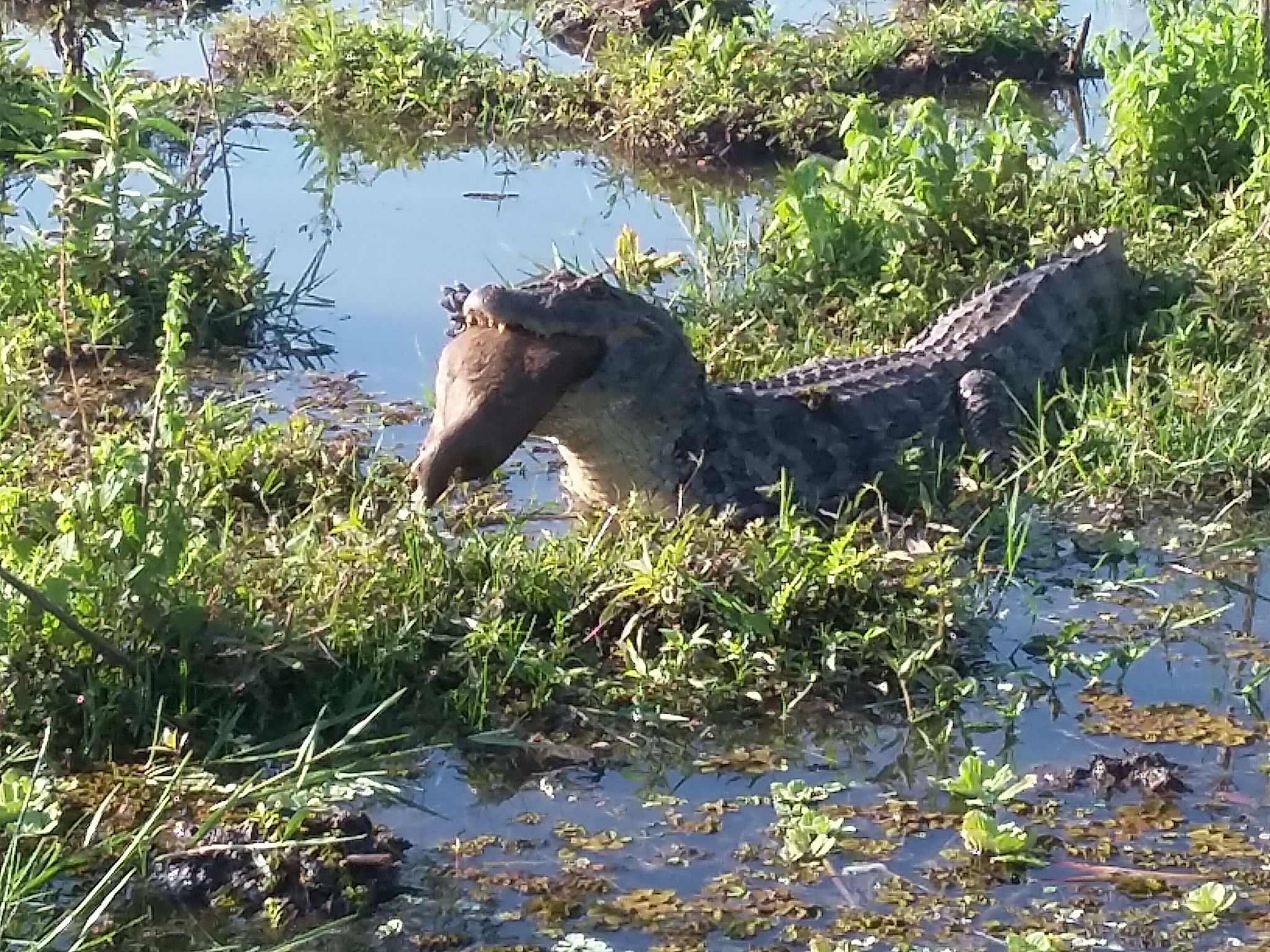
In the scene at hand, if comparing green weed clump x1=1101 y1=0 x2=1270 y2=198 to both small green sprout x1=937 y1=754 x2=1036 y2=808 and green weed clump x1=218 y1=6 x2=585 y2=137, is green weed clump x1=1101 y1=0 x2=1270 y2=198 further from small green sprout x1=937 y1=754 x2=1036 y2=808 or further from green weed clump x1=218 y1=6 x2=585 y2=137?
small green sprout x1=937 y1=754 x2=1036 y2=808

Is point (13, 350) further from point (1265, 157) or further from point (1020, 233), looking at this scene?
point (1265, 157)

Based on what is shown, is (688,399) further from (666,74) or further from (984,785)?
(666,74)

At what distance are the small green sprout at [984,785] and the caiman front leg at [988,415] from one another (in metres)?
1.67

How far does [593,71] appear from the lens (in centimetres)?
859

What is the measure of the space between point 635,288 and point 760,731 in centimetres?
268

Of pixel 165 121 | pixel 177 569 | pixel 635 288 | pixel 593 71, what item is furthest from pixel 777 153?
pixel 177 569

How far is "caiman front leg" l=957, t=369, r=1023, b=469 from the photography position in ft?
15.8

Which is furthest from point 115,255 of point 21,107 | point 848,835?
point 848,835

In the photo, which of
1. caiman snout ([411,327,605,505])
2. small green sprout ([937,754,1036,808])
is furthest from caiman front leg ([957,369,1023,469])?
small green sprout ([937,754,1036,808])

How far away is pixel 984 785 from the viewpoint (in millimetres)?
3150

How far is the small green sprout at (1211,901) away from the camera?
9.31ft

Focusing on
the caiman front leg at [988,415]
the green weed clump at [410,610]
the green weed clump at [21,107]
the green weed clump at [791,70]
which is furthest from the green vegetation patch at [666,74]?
the green weed clump at [410,610]

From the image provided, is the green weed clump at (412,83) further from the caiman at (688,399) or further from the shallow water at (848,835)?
the shallow water at (848,835)

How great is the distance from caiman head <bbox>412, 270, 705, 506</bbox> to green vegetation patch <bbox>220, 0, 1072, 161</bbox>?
3345 mm
